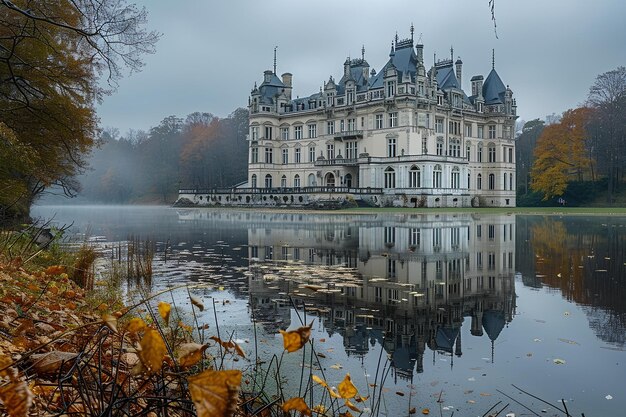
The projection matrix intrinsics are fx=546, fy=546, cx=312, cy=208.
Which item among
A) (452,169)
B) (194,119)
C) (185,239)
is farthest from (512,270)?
(194,119)

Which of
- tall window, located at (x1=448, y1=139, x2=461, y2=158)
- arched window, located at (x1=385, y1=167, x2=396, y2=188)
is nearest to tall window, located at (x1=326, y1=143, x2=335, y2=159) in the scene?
arched window, located at (x1=385, y1=167, x2=396, y2=188)

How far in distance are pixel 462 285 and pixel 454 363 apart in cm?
406

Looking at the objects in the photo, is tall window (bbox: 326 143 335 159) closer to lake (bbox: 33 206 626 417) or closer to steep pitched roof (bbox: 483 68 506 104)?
steep pitched roof (bbox: 483 68 506 104)

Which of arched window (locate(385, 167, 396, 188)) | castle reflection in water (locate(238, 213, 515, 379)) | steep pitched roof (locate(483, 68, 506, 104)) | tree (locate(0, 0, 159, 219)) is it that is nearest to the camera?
castle reflection in water (locate(238, 213, 515, 379))

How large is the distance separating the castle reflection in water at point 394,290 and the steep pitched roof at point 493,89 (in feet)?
159

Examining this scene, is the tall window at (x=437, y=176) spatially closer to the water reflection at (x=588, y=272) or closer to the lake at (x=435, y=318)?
the water reflection at (x=588, y=272)

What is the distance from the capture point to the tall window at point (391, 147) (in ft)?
169

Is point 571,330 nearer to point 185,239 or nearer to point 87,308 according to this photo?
point 87,308

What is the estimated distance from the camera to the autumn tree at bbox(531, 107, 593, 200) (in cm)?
5047

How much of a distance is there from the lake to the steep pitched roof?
1941 inches

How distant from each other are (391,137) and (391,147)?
39.6 inches

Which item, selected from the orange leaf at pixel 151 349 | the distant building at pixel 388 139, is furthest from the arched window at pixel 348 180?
the orange leaf at pixel 151 349

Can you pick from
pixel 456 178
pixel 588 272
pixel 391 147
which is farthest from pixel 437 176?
pixel 588 272

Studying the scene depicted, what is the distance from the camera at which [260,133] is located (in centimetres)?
6078
